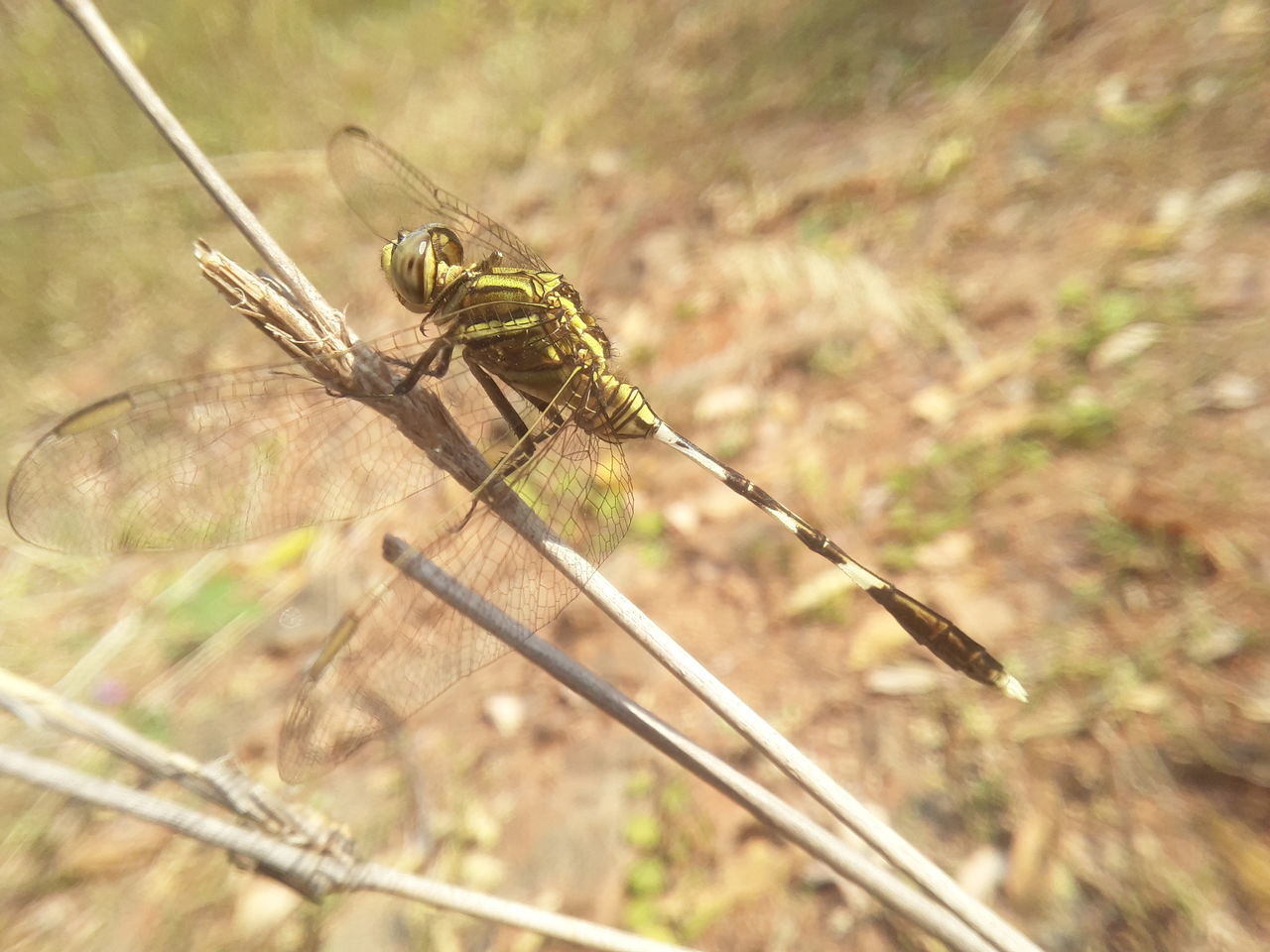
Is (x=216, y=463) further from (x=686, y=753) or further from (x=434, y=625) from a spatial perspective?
(x=686, y=753)

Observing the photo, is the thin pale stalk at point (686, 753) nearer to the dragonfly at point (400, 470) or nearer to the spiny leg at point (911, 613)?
the dragonfly at point (400, 470)

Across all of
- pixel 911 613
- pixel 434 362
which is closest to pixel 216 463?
pixel 434 362

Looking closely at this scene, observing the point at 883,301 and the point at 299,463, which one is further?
the point at 883,301

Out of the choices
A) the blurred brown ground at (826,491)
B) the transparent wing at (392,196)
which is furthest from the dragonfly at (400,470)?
the blurred brown ground at (826,491)

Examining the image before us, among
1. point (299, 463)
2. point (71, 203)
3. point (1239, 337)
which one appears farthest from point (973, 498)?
point (71, 203)

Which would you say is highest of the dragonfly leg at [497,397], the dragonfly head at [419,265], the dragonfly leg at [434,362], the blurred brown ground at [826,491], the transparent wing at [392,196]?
the transparent wing at [392,196]

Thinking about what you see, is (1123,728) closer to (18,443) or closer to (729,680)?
(729,680)
